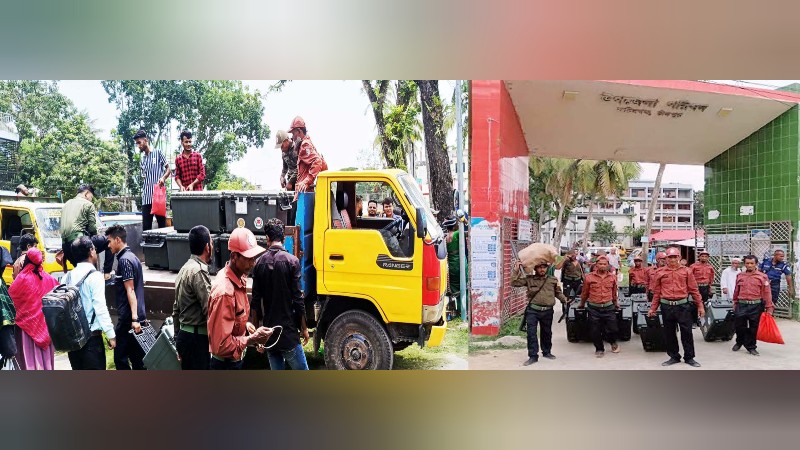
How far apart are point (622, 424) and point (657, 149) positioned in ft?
8.60

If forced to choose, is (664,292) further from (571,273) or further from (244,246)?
(244,246)

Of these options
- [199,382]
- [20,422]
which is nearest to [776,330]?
[199,382]

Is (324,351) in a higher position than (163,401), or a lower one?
higher

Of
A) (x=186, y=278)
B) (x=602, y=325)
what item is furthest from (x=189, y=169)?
(x=602, y=325)

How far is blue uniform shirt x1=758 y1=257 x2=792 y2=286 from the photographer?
18.2ft

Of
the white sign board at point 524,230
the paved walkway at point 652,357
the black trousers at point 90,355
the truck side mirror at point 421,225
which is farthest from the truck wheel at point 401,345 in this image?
the black trousers at point 90,355

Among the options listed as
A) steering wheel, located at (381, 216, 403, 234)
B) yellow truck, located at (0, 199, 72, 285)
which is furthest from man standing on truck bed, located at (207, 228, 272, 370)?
yellow truck, located at (0, 199, 72, 285)

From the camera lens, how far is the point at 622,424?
14.9 ft

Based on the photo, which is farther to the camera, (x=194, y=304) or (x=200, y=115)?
(x=200, y=115)

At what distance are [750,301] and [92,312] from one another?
5646 millimetres

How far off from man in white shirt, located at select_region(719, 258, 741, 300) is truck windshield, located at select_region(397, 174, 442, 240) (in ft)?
9.40

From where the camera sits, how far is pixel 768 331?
5.48 m
